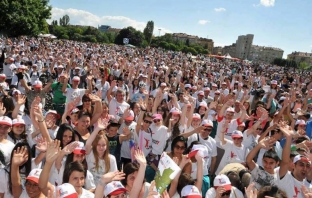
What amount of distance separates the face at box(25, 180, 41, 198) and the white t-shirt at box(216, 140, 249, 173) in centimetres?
307

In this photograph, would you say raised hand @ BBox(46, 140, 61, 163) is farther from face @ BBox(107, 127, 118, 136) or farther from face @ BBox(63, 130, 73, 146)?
face @ BBox(107, 127, 118, 136)

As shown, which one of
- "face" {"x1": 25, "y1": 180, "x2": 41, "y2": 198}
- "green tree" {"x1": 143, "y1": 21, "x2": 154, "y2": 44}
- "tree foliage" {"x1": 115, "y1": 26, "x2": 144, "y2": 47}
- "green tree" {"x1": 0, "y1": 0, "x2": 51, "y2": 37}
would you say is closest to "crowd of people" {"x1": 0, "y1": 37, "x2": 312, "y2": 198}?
"face" {"x1": 25, "y1": 180, "x2": 41, "y2": 198}

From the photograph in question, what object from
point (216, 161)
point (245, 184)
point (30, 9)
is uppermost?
point (30, 9)

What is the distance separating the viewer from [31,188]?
3182 mm

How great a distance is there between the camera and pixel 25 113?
231 inches

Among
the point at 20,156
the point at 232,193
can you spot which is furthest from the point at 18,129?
the point at 232,193

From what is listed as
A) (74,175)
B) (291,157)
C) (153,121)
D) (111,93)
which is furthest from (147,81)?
(74,175)

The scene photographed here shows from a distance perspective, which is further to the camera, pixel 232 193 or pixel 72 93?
pixel 72 93

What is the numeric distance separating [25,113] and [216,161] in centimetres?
379

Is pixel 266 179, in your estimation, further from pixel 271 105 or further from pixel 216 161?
pixel 271 105

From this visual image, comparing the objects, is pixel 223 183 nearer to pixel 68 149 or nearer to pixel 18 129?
pixel 68 149

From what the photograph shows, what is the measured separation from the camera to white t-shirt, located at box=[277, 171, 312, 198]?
13.5 feet

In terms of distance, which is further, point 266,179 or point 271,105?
point 271,105

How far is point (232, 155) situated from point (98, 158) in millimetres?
2356
